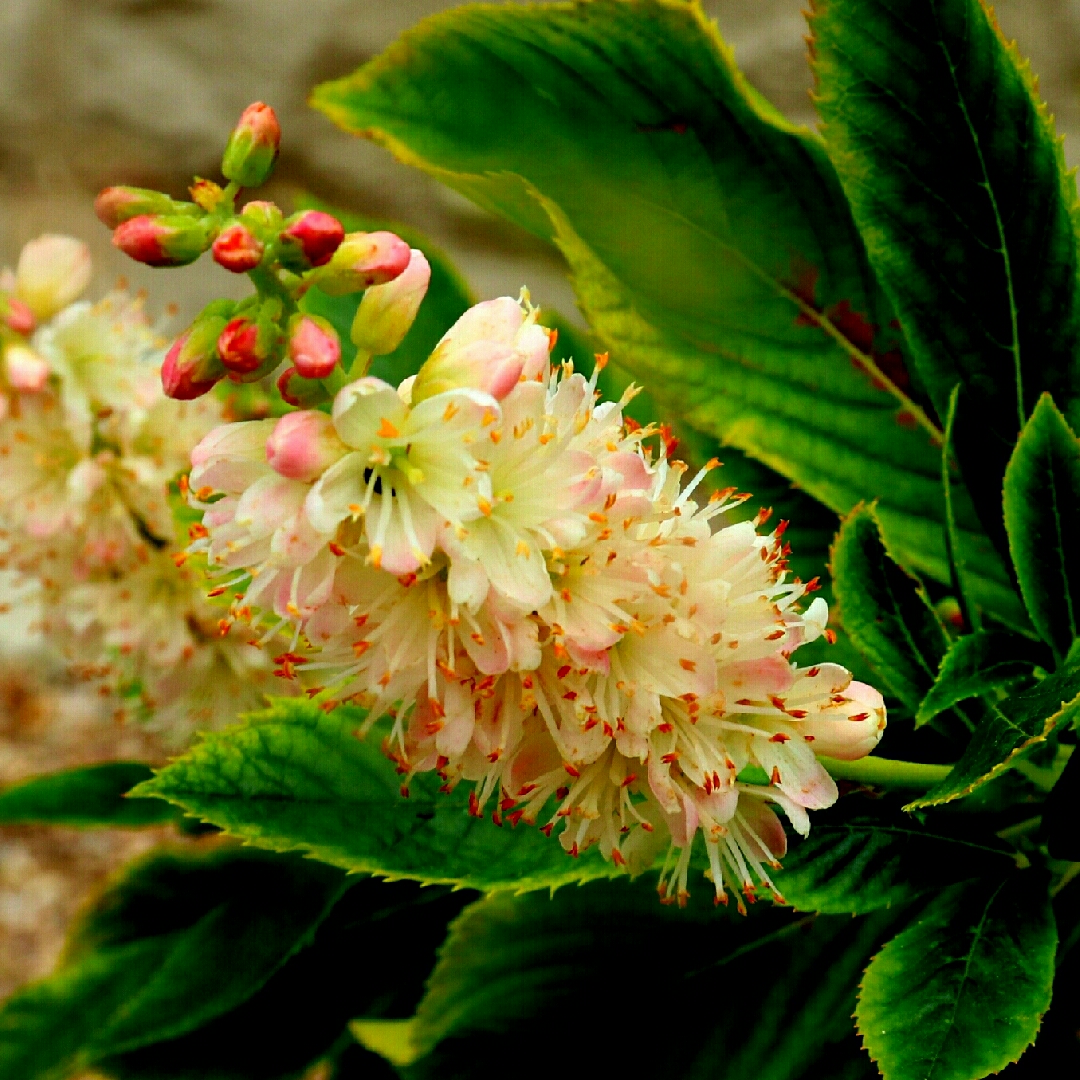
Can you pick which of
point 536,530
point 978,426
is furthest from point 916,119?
point 536,530

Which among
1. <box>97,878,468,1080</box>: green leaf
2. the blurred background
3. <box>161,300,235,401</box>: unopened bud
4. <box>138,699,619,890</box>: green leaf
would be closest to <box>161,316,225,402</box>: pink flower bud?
<box>161,300,235,401</box>: unopened bud

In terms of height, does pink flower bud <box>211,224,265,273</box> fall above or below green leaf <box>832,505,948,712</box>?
above

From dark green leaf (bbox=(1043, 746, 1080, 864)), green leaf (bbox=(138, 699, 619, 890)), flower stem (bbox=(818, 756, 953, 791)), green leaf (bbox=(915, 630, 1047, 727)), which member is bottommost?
green leaf (bbox=(138, 699, 619, 890))

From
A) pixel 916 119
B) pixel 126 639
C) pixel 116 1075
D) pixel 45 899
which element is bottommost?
pixel 45 899

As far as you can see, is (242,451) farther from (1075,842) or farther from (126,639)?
(126,639)

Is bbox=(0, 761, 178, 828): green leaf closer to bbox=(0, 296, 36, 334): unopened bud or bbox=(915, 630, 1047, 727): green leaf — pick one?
bbox=(0, 296, 36, 334): unopened bud

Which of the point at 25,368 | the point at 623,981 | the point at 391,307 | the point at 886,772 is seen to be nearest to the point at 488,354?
Answer: the point at 391,307

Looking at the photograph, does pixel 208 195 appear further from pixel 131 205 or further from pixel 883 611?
pixel 883 611
